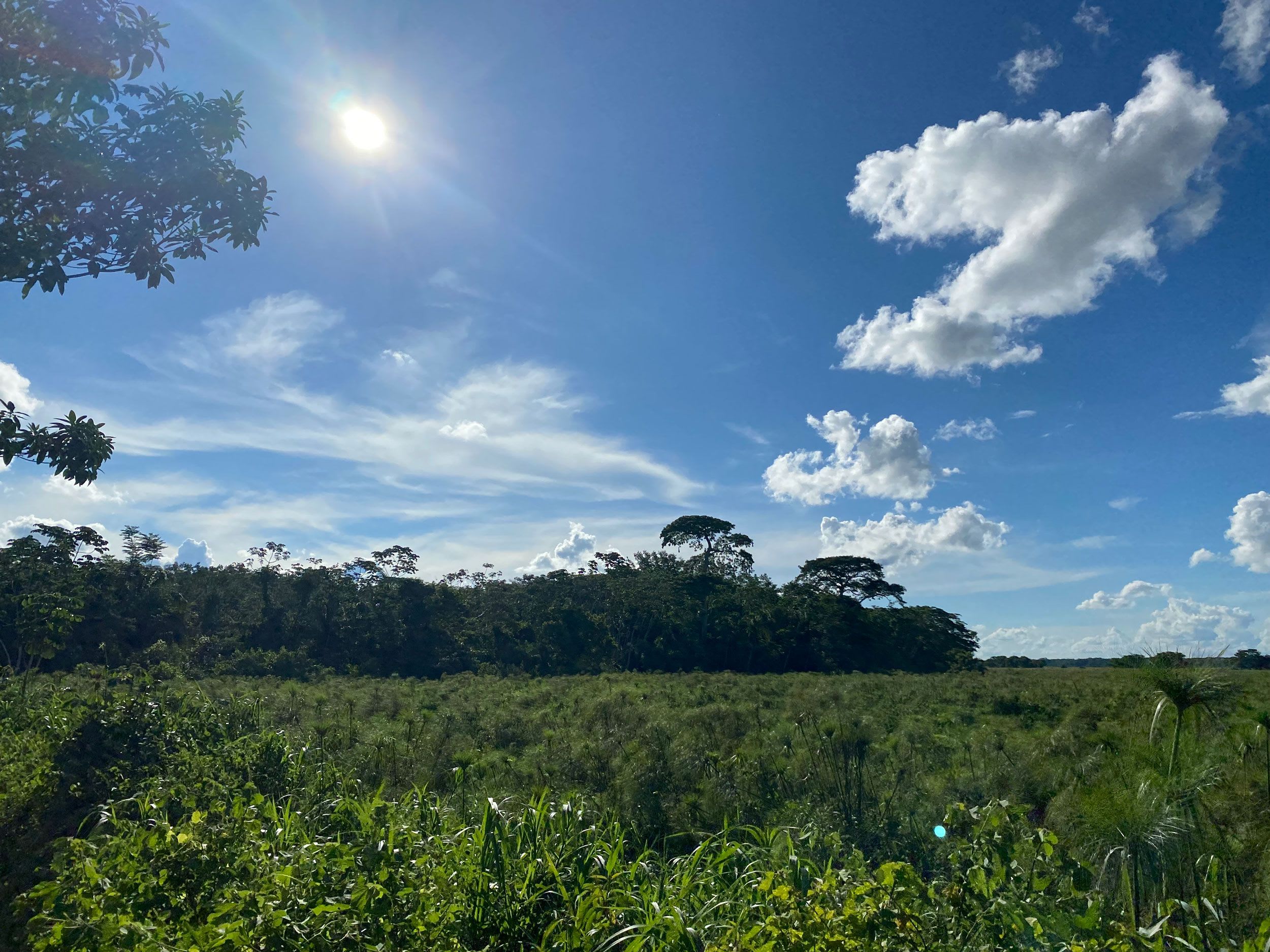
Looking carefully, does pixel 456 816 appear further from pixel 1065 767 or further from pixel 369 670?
pixel 369 670

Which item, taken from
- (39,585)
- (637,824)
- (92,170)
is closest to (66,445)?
(92,170)

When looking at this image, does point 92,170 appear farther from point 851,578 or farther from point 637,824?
point 851,578

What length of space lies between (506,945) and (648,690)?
15085mm

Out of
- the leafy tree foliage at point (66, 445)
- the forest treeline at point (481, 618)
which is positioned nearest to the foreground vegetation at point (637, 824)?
the leafy tree foliage at point (66, 445)

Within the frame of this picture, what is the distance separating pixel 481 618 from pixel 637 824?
32487 millimetres

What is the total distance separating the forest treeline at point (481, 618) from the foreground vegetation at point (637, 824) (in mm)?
19236

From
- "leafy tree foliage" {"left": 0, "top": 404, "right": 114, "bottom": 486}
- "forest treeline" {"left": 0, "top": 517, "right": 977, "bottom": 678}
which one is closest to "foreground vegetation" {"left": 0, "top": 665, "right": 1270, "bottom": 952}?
"leafy tree foliage" {"left": 0, "top": 404, "right": 114, "bottom": 486}

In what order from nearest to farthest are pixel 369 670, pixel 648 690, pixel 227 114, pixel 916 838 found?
pixel 227 114
pixel 916 838
pixel 648 690
pixel 369 670

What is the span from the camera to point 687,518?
47188mm

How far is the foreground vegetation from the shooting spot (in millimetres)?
2264

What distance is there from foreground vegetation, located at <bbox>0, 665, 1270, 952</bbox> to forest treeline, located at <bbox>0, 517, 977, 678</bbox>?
1924 centimetres

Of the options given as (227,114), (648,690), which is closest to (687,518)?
(648,690)

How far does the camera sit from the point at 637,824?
6.54m

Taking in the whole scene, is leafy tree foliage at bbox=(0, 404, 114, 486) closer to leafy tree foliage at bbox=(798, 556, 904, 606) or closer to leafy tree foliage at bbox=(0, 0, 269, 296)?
leafy tree foliage at bbox=(0, 0, 269, 296)
